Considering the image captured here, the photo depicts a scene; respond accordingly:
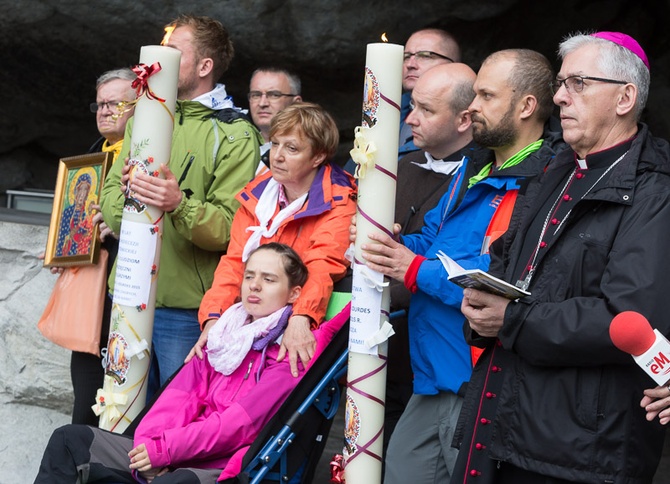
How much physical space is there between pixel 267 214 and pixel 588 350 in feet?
5.44

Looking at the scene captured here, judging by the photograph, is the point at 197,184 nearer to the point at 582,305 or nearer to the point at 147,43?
the point at 582,305

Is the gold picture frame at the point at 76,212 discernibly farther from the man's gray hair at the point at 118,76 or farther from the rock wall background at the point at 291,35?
the rock wall background at the point at 291,35

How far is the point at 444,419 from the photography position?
354 cm

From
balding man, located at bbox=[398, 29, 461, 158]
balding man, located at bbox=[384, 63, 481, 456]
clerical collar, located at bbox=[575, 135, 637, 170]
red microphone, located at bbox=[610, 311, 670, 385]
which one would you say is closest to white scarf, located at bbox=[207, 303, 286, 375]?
balding man, located at bbox=[384, 63, 481, 456]

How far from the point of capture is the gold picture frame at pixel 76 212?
475 centimetres

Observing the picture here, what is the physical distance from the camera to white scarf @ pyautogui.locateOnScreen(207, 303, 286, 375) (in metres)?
3.80

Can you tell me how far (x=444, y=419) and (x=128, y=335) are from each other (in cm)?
118

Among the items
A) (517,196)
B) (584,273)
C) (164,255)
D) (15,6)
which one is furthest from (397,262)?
(15,6)

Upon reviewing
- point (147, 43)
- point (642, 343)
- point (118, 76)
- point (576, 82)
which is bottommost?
point (642, 343)

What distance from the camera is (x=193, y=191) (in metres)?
4.40

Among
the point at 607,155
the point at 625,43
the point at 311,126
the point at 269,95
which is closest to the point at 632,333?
the point at 607,155

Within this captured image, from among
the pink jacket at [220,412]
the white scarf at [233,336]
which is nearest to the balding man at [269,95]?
the white scarf at [233,336]

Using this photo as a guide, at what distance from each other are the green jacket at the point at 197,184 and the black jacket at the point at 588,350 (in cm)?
174

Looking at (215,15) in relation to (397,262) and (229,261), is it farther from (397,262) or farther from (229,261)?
(397,262)
